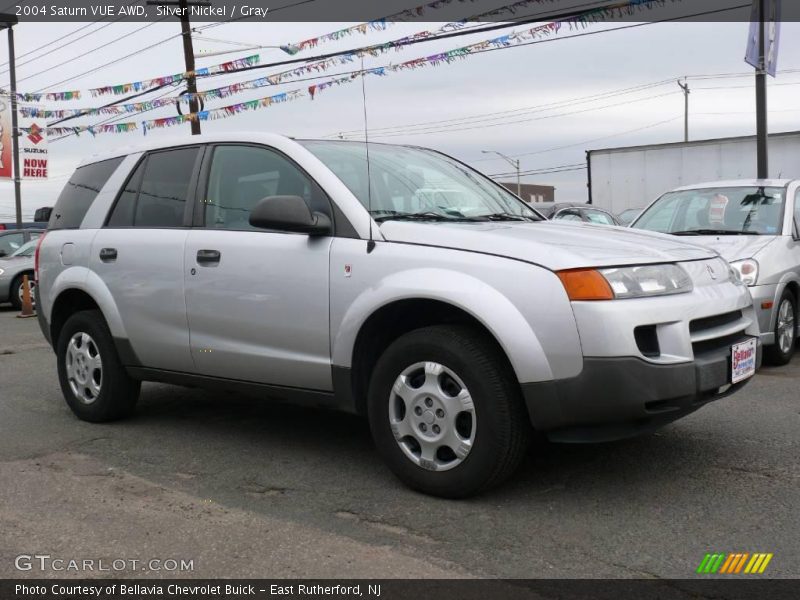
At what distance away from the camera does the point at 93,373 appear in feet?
18.1

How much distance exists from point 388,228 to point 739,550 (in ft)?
6.62

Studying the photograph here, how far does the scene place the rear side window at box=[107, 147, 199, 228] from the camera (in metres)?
5.07

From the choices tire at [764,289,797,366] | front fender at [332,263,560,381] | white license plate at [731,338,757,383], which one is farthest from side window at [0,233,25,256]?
white license plate at [731,338,757,383]

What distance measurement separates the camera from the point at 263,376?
451cm

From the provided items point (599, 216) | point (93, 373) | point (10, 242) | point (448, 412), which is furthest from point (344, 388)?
point (10, 242)

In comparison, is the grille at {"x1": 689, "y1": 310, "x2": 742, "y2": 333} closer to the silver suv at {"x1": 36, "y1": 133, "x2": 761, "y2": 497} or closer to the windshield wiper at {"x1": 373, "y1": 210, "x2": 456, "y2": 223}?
the silver suv at {"x1": 36, "y1": 133, "x2": 761, "y2": 497}

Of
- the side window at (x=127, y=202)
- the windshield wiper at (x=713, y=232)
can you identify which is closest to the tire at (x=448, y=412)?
the side window at (x=127, y=202)

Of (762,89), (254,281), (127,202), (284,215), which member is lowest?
(254,281)

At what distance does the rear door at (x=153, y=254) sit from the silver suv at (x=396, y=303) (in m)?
0.01

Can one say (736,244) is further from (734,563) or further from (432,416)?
(734,563)

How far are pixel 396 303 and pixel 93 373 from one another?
255 cm

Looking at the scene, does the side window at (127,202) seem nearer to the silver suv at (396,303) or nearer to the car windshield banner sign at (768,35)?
the silver suv at (396,303)

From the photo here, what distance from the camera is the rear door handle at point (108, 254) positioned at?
5.26m
